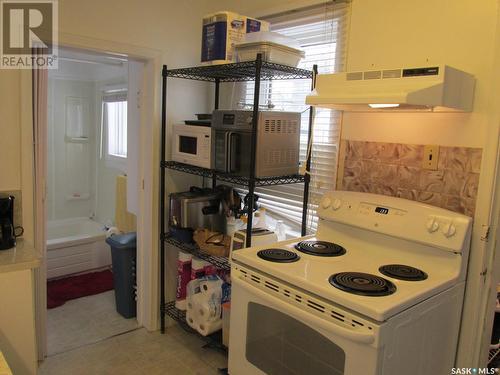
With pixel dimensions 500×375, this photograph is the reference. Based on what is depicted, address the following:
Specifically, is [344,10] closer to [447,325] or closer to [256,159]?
[256,159]

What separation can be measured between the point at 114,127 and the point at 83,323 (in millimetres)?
2380

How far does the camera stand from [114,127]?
4.68 metres

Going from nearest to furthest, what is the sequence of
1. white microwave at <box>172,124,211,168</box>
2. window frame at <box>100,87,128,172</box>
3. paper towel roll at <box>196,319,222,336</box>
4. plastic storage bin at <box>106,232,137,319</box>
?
1. white microwave at <box>172,124,211,168</box>
2. paper towel roll at <box>196,319,222,336</box>
3. plastic storage bin at <box>106,232,137,319</box>
4. window frame at <box>100,87,128,172</box>

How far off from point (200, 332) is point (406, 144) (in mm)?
1647

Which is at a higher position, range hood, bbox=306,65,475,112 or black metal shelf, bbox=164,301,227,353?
range hood, bbox=306,65,475,112

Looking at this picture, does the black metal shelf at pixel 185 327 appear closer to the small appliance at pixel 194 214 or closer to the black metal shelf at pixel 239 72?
the small appliance at pixel 194 214

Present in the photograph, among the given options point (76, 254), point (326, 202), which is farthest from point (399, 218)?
point (76, 254)

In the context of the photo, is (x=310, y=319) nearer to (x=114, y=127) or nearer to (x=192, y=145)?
(x=192, y=145)

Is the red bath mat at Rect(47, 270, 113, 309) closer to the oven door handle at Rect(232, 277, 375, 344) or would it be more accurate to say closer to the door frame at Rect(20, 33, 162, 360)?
the door frame at Rect(20, 33, 162, 360)

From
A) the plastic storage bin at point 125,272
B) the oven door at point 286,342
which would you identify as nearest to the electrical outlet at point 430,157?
the oven door at point 286,342

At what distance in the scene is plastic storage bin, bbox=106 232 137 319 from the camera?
10.1 feet

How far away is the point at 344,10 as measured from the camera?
2199 millimetres

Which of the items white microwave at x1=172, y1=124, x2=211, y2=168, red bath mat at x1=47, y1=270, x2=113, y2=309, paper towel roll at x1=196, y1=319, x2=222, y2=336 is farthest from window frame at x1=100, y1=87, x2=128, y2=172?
paper towel roll at x1=196, y1=319, x2=222, y2=336

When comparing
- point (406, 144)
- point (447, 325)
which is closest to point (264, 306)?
point (447, 325)
